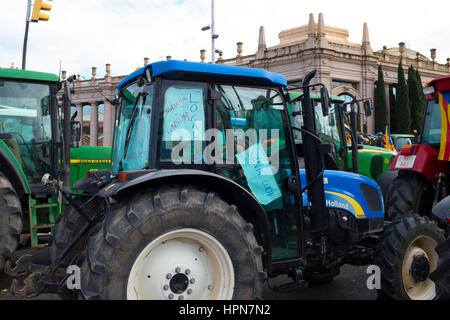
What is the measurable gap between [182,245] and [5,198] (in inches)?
119

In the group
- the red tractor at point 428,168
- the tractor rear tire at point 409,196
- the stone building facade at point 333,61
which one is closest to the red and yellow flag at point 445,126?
the red tractor at point 428,168

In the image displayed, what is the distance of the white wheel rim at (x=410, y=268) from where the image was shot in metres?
4.05

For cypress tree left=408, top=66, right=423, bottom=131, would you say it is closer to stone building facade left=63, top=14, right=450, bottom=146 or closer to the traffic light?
stone building facade left=63, top=14, right=450, bottom=146

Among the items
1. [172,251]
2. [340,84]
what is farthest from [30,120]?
[340,84]

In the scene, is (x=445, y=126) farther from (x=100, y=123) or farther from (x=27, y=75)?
(x=100, y=123)

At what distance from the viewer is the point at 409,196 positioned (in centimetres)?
595

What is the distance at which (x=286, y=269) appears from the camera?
3549mm

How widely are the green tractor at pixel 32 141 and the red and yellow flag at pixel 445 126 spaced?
216 inches

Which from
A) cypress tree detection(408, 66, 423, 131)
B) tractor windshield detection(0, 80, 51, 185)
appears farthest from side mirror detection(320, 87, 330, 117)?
cypress tree detection(408, 66, 423, 131)

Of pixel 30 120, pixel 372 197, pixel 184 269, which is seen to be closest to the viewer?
pixel 184 269

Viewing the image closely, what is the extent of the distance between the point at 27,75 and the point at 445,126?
20.1 ft

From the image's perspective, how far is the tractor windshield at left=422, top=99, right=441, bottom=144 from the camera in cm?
633

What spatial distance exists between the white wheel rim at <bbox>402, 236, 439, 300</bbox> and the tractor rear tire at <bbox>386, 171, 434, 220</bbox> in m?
1.66

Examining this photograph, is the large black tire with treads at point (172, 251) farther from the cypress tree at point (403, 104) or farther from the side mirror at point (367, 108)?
the cypress tree at point (403, 104)
